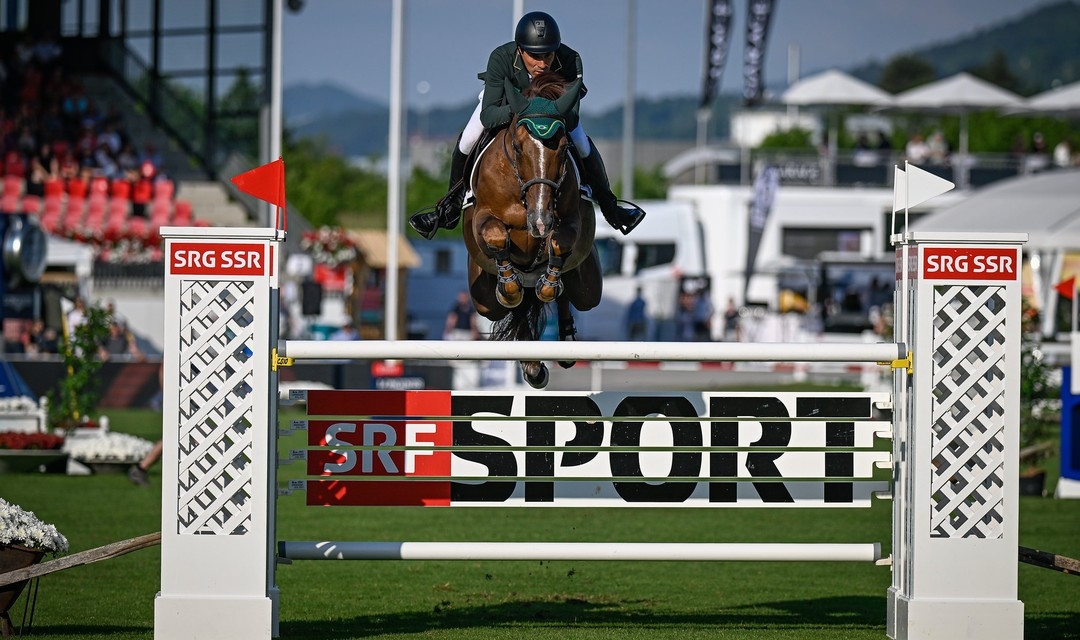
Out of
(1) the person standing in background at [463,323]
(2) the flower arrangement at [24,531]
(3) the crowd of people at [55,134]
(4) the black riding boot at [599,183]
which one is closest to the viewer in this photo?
(2) the flower arrangement at [24,531]

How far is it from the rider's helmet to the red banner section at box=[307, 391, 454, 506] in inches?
83.0

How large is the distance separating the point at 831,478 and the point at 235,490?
2.44 metres

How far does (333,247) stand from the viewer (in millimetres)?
27000

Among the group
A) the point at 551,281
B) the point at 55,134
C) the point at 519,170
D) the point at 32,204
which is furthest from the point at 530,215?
the point at 55,134

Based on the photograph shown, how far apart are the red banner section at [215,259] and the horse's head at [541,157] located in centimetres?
171

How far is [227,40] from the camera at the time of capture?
29.7 metres

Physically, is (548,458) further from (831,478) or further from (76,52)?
(76,52)

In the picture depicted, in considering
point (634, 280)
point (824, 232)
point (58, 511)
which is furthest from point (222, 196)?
point (58, 511)

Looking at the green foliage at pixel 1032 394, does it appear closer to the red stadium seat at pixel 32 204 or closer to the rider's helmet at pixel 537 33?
the rider's helmet at pixel 537 33

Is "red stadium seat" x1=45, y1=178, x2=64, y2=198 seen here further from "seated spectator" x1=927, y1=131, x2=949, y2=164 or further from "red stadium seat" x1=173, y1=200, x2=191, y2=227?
"seated spectator" x1=927, y1=131, x2=949, y2=164

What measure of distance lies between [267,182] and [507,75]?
5.95 ft

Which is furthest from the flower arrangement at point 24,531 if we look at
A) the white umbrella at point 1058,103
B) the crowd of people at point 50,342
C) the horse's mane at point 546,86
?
the white umbrella at point 1058,103

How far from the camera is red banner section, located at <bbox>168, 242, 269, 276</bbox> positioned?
5.47m

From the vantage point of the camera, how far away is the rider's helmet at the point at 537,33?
6.98 m
